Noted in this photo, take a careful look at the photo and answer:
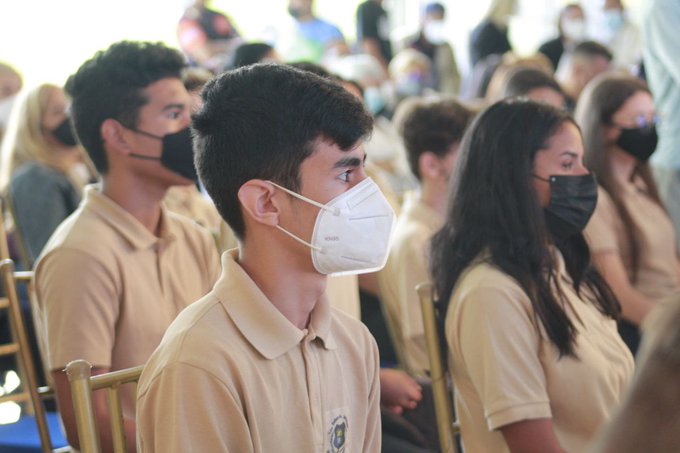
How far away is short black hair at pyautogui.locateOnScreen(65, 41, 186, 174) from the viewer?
2.40 m

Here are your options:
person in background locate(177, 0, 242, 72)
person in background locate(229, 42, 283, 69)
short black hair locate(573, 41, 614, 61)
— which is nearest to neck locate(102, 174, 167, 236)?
person in background locate(229, 42, 283, 69)

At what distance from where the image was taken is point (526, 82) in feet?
13.2

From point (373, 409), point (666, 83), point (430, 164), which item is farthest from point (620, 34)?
point (373, 409)

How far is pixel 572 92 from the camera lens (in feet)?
19.3

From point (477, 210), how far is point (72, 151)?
7.09 feet

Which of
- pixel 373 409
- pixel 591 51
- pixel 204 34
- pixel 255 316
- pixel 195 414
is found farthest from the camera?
pixel 204 34

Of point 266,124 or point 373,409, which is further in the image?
point 373,409

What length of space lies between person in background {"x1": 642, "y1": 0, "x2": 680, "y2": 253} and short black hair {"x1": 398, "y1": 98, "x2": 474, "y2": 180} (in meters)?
1.19

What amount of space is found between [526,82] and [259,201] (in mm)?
2689

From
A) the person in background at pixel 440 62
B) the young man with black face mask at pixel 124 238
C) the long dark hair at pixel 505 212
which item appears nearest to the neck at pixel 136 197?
the young man with black face mask at pixel 124 238

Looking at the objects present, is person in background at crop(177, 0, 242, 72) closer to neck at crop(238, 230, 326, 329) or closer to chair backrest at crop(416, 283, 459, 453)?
chair backrest at crop(416, 283, 459, 453)

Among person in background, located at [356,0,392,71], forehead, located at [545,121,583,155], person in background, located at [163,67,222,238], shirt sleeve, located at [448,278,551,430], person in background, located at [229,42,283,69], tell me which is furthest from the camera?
person in background, located at [356,0,392,71]

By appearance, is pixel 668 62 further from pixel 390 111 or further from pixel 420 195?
pixel 390 111

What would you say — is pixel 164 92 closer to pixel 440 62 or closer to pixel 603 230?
pixel 603 230
